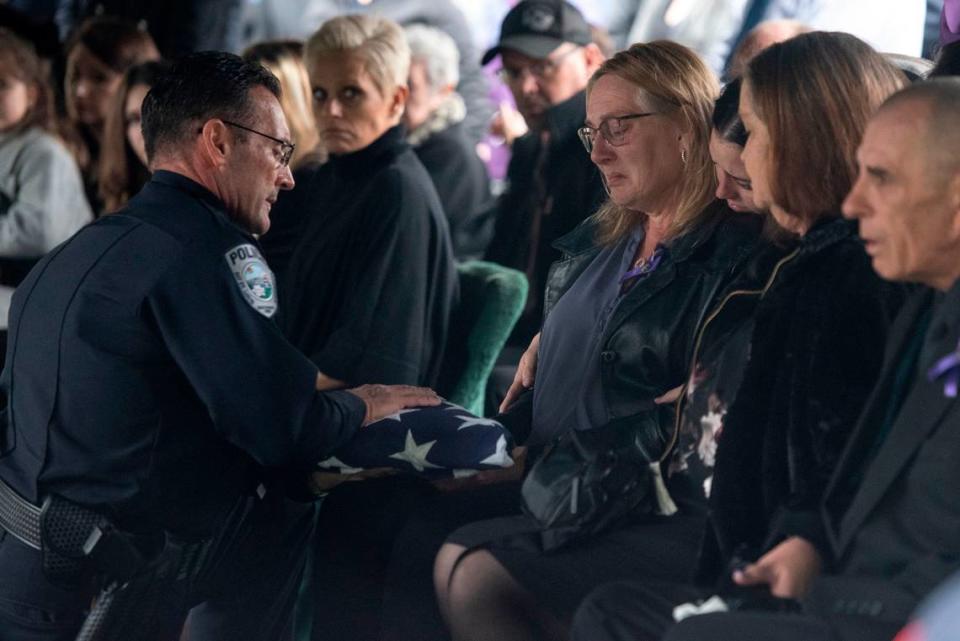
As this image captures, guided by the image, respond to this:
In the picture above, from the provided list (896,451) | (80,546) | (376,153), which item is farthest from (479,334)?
(896,451)

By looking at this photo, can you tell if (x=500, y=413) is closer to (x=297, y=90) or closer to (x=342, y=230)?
(x=342, y=230)

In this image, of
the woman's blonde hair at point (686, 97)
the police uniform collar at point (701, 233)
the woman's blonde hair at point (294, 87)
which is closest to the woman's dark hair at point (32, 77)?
the woman's blonde hair at point (294, 87)

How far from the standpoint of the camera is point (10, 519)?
7.33 feet

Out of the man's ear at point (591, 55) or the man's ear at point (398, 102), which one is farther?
the man's ear at point (591, 55)

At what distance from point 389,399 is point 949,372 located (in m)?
1.07

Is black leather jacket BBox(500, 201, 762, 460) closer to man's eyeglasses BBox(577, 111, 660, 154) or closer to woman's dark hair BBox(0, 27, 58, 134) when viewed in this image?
man's eyeglasses BBox(577, 111, 660, 154)

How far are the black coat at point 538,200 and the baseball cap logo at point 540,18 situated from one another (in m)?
0.26

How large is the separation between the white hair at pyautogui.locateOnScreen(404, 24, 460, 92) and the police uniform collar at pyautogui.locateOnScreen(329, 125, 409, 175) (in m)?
0.95

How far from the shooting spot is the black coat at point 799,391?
1713mm

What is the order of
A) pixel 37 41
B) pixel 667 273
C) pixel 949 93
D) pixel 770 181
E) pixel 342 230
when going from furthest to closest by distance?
pixel 37 41
pixel 342 230
pixel 667 273
pixel 770 181
pixel 949 93

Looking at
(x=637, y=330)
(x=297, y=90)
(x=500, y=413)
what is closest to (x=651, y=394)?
(x=637, y=330)

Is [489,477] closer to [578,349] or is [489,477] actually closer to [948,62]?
[578,349]

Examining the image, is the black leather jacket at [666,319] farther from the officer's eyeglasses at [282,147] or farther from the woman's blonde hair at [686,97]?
the officer's eyeglasses at [282,147]

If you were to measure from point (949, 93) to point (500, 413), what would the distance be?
1102 mm
